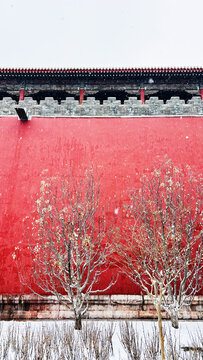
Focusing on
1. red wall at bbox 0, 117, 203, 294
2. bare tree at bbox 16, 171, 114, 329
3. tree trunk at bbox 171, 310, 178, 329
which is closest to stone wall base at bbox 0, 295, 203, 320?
bare tree at bbox 16, 171, 114, 329

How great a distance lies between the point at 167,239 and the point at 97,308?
6.54 ft

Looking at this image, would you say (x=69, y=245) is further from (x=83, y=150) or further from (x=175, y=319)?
(x=83, y=150)

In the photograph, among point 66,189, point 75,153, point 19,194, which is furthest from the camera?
point 75,153

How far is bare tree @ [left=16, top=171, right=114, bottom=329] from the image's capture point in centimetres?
444

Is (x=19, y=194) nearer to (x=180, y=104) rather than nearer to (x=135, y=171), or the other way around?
(x=135, y=171)

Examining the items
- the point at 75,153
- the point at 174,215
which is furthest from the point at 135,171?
the point at 174,215

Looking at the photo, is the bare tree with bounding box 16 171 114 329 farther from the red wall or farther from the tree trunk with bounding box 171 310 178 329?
the tree trunk with bounding box 171 310 178 329

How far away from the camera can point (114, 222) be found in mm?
5875

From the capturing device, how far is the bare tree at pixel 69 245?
444cm

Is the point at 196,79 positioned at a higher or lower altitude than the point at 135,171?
higher

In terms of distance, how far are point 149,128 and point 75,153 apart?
2.05m

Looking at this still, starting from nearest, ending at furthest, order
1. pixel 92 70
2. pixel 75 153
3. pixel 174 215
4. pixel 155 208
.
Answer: pixel 174 215, pixel 155 208, pixel 75 153, pixel 92 70

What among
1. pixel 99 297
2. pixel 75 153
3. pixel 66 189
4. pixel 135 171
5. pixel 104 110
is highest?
pixel 104 110

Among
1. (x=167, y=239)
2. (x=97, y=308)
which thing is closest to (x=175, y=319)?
(x=167, y=239)
